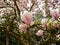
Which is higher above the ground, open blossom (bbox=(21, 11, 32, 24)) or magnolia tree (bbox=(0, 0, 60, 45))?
open blossom (bbox=(21, 11, 32, 24))

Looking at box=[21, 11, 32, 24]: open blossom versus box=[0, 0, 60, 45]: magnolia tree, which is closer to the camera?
box=[21, 11, 32, 24]: open blossom

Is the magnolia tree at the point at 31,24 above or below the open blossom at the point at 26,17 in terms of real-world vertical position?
below

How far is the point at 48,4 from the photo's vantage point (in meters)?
2.56

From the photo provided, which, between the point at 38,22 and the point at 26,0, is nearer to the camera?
the point at 38,22

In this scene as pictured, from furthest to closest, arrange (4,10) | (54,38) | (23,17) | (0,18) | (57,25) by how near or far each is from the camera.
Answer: (4,10) → (0,18) → (54,38) → (57,25) → (23,17)

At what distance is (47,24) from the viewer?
5.96 ft

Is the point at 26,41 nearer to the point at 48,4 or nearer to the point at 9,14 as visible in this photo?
the point at 48,4

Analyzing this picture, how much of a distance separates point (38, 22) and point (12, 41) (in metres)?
3.20

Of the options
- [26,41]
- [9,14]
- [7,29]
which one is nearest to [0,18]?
[9,14]

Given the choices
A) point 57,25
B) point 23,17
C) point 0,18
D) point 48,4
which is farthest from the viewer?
point 0,18

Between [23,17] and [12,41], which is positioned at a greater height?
[23,17]

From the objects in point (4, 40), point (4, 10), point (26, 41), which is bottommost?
point (4, 40)

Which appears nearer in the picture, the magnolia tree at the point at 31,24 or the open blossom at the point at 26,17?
the open blossom at the point at 26,17

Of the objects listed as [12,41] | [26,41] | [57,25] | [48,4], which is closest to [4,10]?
[48,4]
